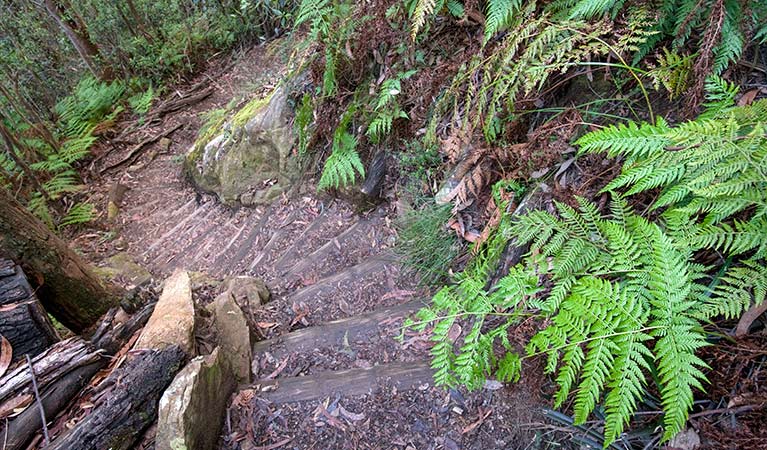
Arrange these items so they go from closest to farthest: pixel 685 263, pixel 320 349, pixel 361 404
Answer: pixel 685 263
pixel 361 404
pixel 320 349

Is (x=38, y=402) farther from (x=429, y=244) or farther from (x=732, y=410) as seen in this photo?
(x=732, y=410)

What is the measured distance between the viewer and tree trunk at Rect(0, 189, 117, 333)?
3232mm

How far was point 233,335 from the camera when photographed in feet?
10.6

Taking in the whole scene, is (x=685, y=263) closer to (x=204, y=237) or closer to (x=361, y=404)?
(x=361, y=404)

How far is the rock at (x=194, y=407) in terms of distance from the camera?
2164 millimetres

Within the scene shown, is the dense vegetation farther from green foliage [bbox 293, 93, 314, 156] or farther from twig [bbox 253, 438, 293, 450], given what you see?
twig [bbox 253, 438, 293, 450]

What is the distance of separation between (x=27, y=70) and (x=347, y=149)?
7.97 meters

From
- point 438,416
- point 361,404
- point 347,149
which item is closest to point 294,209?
point 347,149

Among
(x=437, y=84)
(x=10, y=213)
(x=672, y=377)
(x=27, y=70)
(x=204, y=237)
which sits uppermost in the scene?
(x=27, y=70)

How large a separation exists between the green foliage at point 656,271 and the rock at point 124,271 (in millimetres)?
4473

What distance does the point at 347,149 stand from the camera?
163 inches

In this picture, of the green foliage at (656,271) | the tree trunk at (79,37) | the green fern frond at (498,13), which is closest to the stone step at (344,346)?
the green foliage at (656,271)

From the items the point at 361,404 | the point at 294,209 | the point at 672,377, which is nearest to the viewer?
the point at 672,377

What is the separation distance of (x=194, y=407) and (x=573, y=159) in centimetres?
246
